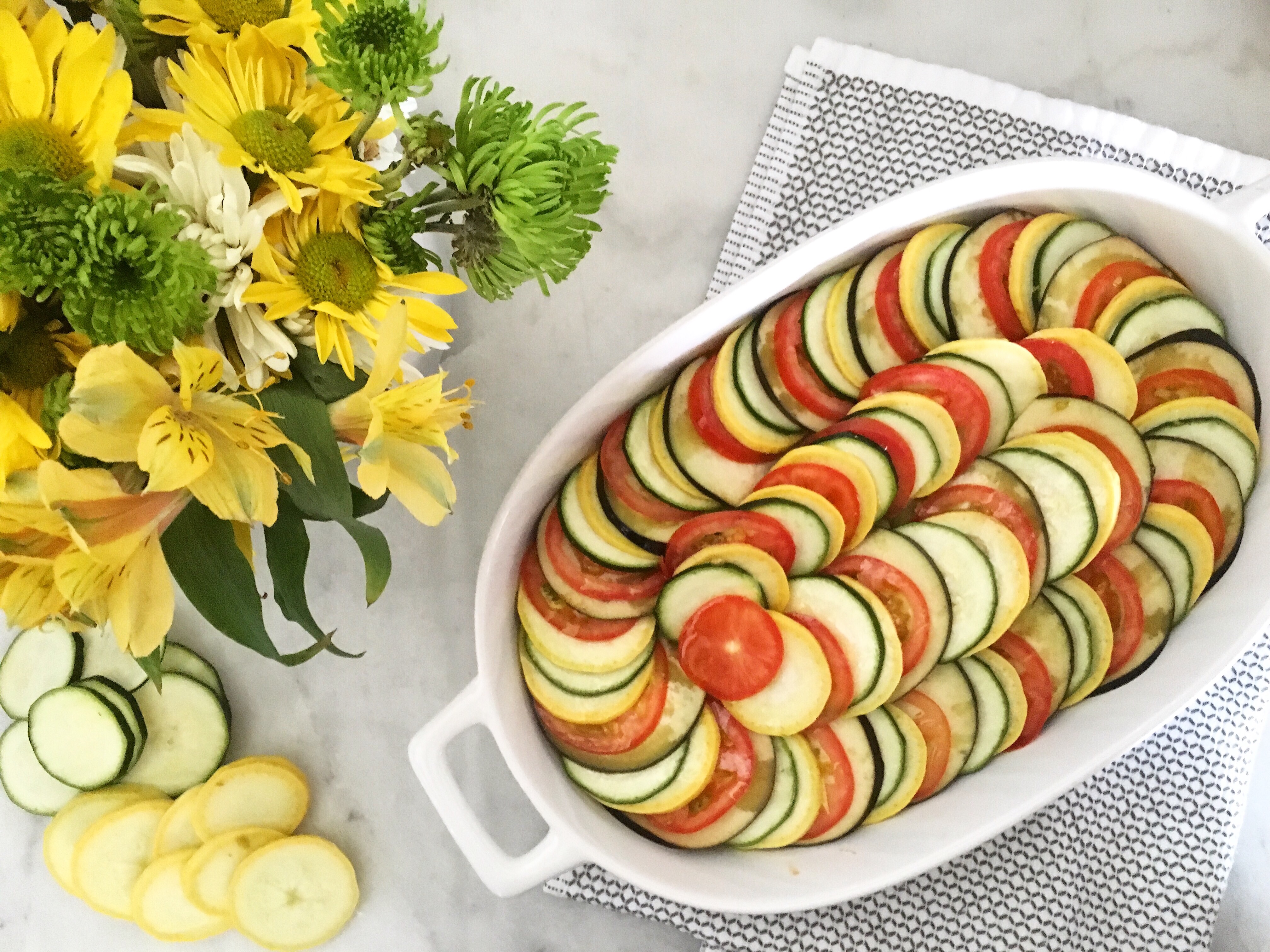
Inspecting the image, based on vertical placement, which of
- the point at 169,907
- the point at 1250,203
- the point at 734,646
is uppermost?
the point at 1250,203

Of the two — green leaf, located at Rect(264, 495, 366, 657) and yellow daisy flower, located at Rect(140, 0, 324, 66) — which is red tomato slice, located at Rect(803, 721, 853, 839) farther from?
yellow daisy flower, located at Rect(140, 0, 324, 66)

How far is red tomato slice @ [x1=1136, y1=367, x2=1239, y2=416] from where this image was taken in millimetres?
830

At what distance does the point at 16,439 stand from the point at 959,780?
75cm

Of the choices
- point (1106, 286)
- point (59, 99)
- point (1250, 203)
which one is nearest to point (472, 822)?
point (59, 99)

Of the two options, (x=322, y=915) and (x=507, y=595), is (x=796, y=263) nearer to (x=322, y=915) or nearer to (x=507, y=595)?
(x=507, y=595)

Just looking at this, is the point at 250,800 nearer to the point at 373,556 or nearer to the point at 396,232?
the point at 373,556

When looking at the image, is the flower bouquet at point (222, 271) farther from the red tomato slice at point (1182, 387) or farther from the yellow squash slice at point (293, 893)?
the red tomato slice at point (1182, 387)

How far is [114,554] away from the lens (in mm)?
448

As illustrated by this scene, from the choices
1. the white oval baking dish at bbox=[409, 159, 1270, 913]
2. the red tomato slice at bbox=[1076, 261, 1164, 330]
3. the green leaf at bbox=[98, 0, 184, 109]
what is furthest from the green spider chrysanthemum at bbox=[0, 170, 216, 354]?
the red tomato slice at bbox=[1076, 261, 1164, 330]

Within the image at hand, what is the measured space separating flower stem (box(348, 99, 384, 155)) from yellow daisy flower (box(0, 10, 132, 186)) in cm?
10

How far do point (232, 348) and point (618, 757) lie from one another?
18.1 inches

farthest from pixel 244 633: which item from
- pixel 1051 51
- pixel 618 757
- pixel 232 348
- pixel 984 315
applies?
pixel 1051 51

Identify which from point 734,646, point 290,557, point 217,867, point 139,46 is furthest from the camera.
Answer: point 217,867

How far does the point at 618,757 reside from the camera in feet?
2.65
